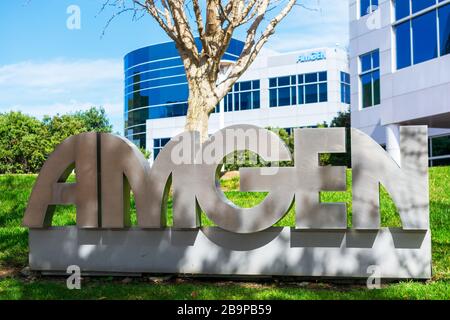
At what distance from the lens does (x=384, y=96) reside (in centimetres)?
2442

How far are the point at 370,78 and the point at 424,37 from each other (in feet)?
22.0

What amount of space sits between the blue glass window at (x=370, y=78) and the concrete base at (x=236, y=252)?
22723 mm

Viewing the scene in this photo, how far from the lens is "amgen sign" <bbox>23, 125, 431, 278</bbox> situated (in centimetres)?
632

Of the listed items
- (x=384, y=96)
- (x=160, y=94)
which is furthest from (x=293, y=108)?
(x=384, y=96)

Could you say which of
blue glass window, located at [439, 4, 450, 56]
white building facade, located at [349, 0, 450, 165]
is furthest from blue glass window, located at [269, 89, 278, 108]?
blue glass window, located at [439, 4, 450, 56]

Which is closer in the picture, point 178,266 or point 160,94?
point 178,266

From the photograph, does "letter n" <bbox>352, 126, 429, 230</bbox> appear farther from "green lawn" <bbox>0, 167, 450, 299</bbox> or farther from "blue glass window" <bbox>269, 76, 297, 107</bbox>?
"blue glass window" <bbox>269, 76, 297, 107</bbox>

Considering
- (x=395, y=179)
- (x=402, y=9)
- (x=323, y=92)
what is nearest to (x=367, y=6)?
(x=402, y=9)

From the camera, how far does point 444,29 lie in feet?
69.1

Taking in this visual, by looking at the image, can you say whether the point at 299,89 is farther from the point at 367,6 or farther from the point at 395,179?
the point at 395,179

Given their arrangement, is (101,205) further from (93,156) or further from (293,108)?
(293,108)
